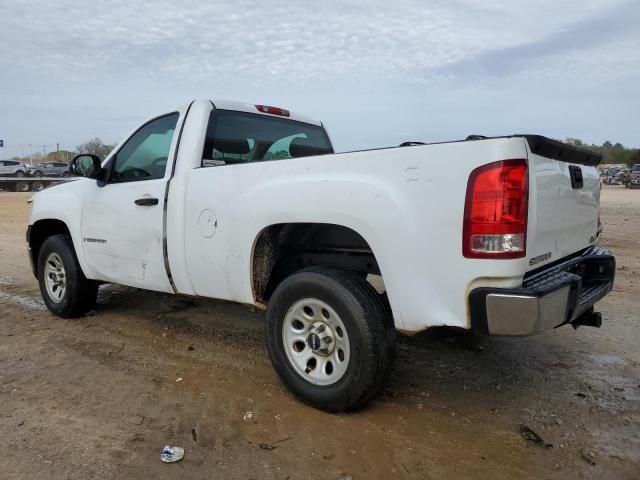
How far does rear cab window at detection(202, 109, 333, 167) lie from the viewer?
163 inches

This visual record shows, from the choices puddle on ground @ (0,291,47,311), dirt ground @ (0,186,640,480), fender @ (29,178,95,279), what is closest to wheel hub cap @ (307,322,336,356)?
dirt ground @ (0,186,640,480)

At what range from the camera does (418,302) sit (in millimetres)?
2801

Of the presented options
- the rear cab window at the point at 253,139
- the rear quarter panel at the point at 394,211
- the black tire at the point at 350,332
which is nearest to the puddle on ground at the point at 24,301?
the rear cab window at the point at 253,139

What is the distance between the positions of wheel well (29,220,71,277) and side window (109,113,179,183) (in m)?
1.15

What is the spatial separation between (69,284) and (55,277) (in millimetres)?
379

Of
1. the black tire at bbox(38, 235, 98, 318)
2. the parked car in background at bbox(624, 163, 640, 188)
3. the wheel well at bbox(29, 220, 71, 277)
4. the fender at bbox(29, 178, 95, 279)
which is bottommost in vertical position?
the parked car in background at bbox(624, 163, 640, 188)

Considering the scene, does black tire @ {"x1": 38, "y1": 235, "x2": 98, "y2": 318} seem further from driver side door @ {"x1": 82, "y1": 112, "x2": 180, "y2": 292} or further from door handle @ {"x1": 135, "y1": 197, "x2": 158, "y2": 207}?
door handle @ {"x1": 135, "y1": 197, "x2": 158, "y2": 207}

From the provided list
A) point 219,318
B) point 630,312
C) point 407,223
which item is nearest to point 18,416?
point 219,318

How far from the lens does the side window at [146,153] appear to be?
14.0 feet

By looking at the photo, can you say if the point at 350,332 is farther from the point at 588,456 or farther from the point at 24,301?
the point at 24,301

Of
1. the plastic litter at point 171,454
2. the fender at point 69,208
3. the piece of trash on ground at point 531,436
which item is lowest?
the piece of trash on ground at point 531,436

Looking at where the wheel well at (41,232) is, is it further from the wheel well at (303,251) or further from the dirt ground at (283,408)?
the wheel well at (303,251)

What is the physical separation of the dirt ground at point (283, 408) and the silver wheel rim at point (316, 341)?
0.81 feet

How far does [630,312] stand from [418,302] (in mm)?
3787
